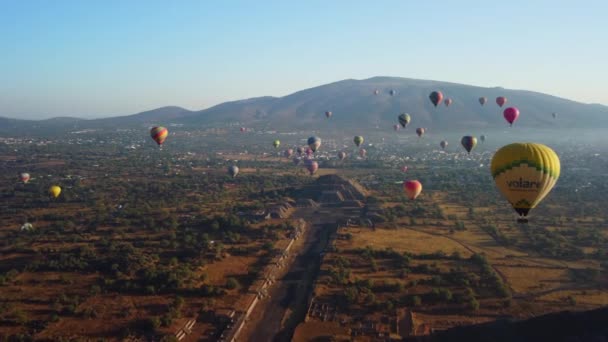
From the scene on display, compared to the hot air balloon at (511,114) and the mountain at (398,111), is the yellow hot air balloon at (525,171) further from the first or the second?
the mountain at (398,111)

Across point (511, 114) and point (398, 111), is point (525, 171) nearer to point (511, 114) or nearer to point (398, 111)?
point (511, 114)

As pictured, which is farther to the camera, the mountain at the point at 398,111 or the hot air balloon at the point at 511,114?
the mountain at the point at 398,111

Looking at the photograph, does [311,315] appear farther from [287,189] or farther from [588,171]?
[588,171]

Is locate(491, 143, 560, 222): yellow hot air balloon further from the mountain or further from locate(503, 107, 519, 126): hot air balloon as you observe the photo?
the mountain

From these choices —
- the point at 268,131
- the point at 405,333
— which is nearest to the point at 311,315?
the point at 405,333

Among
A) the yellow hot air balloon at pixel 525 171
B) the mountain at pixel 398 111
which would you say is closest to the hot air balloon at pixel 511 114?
the yellow hot air balloon at pixel 525 171
